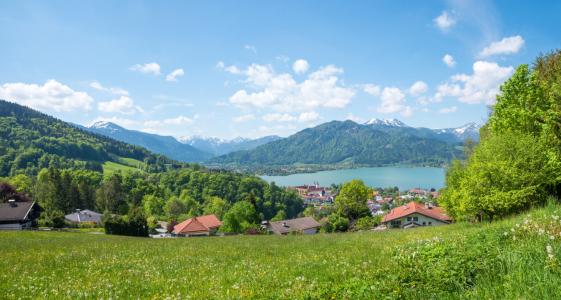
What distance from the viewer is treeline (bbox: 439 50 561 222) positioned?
17125 mm

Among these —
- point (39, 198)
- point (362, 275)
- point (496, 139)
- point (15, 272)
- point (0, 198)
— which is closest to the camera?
point (362, 275)

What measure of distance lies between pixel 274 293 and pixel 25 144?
9728 inches

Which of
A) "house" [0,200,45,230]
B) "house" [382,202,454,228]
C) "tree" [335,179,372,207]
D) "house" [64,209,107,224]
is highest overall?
"tree" [335,179,372,207]

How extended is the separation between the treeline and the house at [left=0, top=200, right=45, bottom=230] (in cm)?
6272

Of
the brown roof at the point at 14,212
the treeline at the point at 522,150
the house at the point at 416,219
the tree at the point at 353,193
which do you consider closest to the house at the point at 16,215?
the brown roof at the point at 14,212

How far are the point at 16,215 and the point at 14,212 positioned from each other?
3.10 feet

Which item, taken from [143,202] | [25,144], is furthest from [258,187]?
[25,144]

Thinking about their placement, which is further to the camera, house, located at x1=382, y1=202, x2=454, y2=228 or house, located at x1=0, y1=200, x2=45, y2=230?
house, located at x1=382, y1=202, x2=454, y2=228

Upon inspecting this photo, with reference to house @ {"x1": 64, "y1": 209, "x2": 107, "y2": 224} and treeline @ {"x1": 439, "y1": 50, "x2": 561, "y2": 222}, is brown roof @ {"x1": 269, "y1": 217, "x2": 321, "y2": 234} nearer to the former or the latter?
treeline @ {"x1": 439, "y1": 50, "x2": 561, "y2": 222}

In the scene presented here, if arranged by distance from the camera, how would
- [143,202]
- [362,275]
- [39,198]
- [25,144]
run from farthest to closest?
[25,144]
[143,202]
[39,198]
[362,275]

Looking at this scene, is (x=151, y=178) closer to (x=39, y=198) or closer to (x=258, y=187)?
(x=258, y=187)

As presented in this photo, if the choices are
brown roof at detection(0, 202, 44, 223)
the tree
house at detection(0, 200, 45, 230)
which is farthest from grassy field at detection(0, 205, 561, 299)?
brown roof at detection(0, 202, 44, 223)

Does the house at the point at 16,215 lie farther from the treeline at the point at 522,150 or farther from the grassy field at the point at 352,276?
the treeline at the point at 522,150

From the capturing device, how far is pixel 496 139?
66.9ft
